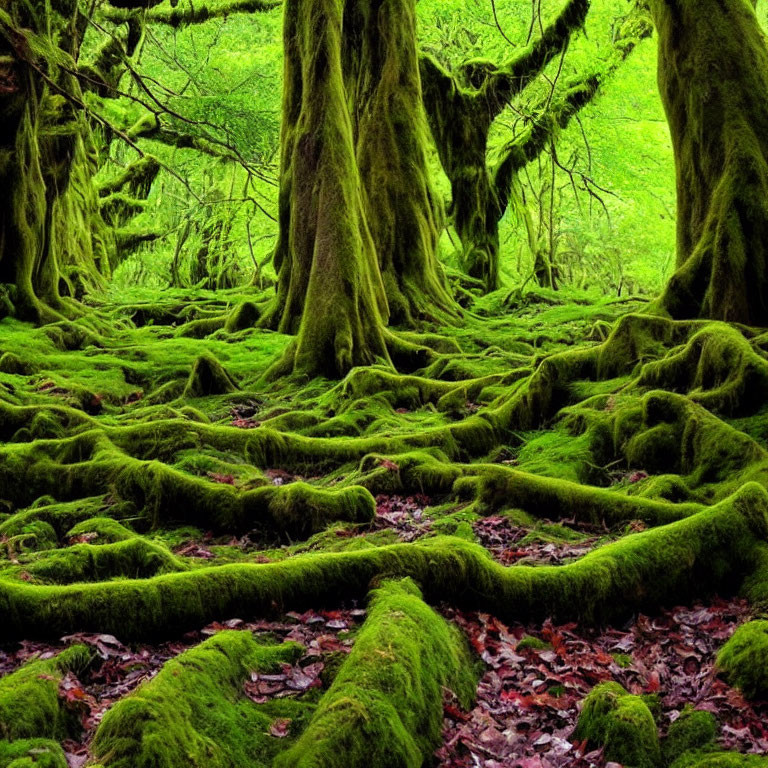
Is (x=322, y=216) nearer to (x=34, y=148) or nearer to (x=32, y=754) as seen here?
(x=34, y=148)

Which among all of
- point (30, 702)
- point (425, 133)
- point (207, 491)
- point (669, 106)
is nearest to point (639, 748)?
point (30, 702)

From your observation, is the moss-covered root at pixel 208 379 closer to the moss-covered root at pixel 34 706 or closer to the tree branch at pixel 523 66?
the moss-covered root at pixel 34 706

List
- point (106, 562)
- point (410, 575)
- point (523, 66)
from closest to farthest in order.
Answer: point (410, 575) → point (106, 562) → point (523, 66)

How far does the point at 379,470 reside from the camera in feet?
23.6

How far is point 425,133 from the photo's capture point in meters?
17.1

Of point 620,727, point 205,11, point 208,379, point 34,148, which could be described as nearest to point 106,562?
point 620,727

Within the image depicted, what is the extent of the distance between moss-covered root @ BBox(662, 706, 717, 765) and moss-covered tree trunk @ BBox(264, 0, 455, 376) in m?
8.06

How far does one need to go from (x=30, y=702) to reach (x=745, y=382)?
21.0 ft

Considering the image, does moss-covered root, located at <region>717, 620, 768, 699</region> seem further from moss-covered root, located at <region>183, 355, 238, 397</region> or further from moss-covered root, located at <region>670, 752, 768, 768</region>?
moss-covered root, located at <region>183, 355, 238, 397</region>

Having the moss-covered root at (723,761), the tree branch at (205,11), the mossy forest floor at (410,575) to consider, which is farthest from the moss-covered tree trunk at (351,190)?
the tree branch at (205,11)

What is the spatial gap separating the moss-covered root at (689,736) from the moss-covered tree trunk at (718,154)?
19.4 feet

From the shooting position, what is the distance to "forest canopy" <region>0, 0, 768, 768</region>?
3.53 metres

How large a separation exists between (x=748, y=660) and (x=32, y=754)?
329 cm

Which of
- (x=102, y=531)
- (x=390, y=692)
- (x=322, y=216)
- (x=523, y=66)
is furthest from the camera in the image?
(x=523, y=66)
